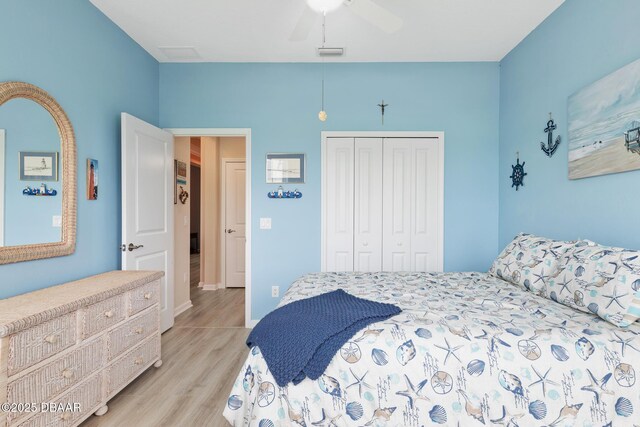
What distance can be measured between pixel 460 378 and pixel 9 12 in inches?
120

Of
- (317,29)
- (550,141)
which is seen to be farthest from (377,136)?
(550,141)

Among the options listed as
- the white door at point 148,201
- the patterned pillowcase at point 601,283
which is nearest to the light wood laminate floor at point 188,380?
the white door at point 148,201

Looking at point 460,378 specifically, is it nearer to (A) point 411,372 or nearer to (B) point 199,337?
(A) point 411,372

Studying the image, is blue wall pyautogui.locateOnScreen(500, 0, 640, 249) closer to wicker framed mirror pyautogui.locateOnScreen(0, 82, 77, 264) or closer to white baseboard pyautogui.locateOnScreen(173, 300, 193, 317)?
wicker framed mirror pyautogui.locateOnScreen(0, 82, 77, 264)

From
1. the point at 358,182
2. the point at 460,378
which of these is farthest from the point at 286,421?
the point at 358,182

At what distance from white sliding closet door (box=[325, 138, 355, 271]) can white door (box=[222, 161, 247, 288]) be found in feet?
7.15

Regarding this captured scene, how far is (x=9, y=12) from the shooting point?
1.84 meters

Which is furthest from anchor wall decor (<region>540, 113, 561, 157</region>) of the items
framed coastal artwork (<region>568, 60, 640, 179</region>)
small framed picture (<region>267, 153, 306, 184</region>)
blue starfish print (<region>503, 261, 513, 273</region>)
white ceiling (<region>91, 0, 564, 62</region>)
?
small framed picture (<region>267, 153, 306, 184</region>)

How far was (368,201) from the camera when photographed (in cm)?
340

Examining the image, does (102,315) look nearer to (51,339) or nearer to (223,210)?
(51,339)

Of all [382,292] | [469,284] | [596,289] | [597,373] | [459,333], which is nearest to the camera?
[597,373]

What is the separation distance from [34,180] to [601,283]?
3188 millimetres

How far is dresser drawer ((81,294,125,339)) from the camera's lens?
5.90ft

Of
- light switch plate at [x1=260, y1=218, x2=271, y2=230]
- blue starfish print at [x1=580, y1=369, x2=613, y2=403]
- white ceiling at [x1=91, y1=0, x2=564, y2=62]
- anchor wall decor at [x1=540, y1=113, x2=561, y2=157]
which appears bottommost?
blue starfish print at [x1=580, y1=369, x2=613, y2=403]
